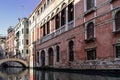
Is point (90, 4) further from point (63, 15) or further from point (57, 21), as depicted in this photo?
point (57, 21)

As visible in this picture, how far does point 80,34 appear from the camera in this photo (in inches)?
936

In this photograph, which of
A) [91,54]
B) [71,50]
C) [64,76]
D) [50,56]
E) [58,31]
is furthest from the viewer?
[50,56]

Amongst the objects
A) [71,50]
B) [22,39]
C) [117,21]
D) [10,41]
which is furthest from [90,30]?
[10,41]

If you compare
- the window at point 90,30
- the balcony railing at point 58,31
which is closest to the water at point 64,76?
the window at point 90,30

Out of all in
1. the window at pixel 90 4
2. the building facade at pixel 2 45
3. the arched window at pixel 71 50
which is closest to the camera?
the window at pixel 90 4

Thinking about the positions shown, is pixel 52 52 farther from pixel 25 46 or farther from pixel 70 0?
pixel 25 46

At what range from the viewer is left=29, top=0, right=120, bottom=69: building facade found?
61.9 feet

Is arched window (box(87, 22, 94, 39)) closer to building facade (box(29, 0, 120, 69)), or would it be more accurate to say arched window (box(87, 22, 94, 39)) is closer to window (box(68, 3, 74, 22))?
building facade (box(29, 0, 120, 69))

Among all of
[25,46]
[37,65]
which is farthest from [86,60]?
[25,46]

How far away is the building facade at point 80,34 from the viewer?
18.9 metres

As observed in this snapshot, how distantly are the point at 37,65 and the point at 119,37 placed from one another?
75.4 feet

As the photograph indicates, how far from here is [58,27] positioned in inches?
1220

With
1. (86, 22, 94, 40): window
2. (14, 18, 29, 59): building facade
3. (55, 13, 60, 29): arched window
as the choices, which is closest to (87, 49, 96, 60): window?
(86, 22, 94, 40): window

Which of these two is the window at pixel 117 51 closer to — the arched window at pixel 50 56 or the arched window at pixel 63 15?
the arched window at pixel 63 15
